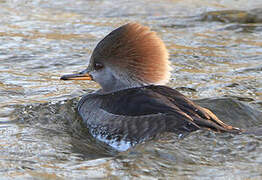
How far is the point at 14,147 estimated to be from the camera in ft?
17.6

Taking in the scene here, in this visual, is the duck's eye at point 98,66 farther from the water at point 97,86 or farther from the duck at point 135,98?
the water at point 97,86

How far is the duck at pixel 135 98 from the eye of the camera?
5.37m

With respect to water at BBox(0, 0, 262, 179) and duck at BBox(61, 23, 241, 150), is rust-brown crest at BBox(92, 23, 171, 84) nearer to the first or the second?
duck at BBox(61, 23, 241, 150)

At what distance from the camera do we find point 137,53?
6.12m

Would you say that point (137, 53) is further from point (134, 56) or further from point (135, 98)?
point (135, 98)

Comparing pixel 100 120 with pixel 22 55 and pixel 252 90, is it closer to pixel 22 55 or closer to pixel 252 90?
pixel 252 90

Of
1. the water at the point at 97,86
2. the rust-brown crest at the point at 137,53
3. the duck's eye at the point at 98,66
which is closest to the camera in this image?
the water at the point at 97,86

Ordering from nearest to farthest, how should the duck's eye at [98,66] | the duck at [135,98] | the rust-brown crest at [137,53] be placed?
the duck at [135,98] → the rust-brown crest at [137,53] → the duck's eye at [98,66]

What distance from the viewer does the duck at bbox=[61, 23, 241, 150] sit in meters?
5.37

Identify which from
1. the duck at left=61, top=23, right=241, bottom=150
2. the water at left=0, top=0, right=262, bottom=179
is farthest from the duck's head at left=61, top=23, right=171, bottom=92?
the water at left=0, top=0, right=262, bottom=179

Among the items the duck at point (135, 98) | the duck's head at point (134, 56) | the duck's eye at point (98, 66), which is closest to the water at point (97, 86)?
the duck at point (135, 98)

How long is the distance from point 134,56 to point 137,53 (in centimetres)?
5

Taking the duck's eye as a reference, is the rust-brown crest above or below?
above

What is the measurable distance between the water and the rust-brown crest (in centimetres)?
92
